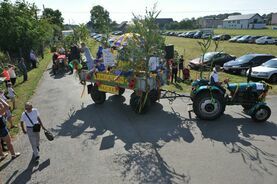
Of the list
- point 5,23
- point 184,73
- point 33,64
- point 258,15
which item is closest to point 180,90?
point 184,73

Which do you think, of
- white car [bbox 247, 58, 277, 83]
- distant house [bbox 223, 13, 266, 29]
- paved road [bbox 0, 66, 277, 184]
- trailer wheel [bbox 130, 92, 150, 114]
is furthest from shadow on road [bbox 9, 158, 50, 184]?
distant house [bbox 223, 13, 266, 29]

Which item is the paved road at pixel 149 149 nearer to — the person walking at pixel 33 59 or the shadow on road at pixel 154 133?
the shadow on road at pixel 154 133

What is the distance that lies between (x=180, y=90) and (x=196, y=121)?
4.58 m

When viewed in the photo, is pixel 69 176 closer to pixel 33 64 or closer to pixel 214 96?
pixel 214 96

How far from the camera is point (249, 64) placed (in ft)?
57.9

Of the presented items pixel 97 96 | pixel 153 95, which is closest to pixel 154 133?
pixel 153 95

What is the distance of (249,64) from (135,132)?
40.5ft

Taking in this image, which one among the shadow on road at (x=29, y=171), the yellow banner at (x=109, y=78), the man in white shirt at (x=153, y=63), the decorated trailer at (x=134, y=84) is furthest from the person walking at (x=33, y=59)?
the shadow on road at (x=29, y=171)

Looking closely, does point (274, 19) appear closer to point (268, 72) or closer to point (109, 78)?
point (268, 72)

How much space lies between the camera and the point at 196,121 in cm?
904

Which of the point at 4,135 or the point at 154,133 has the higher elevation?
the point at 4,135

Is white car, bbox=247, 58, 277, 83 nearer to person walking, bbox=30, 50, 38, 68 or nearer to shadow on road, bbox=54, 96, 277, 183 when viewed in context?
shadow on road, bbox=54, 96, 277, 183

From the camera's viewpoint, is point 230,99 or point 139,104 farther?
point 139,104

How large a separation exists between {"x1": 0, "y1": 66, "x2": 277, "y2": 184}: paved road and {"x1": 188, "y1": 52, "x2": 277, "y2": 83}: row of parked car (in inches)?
176
